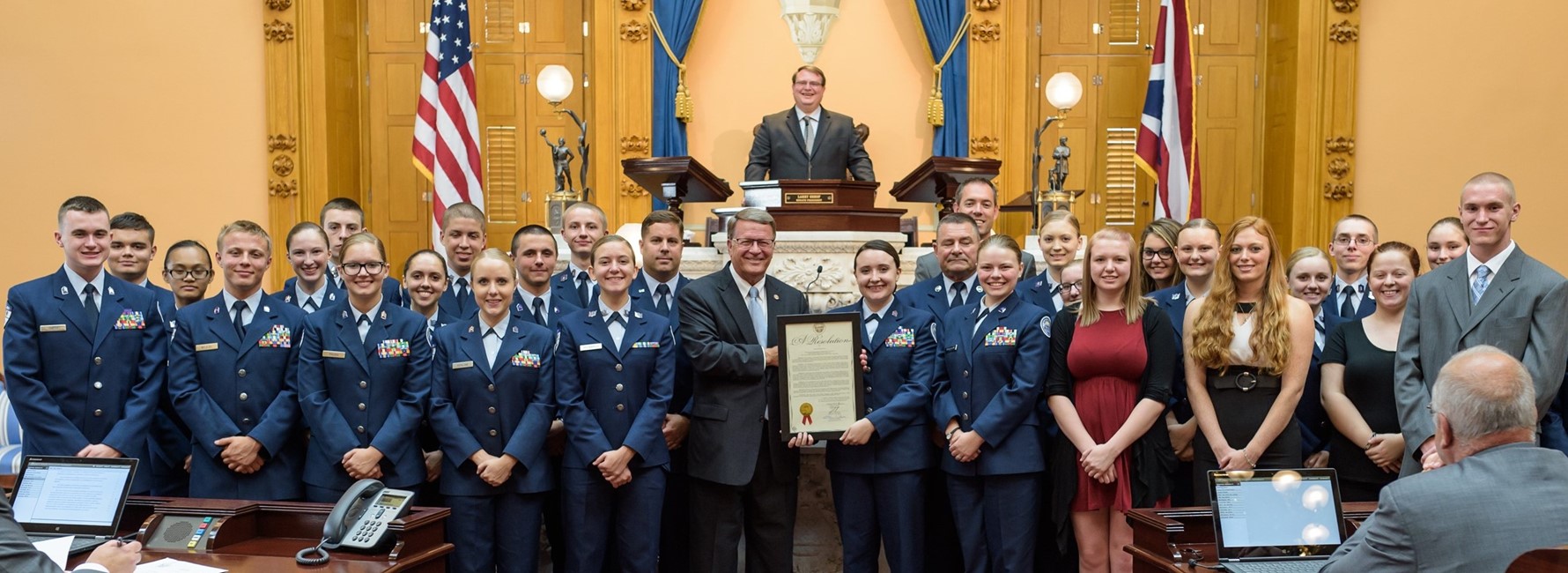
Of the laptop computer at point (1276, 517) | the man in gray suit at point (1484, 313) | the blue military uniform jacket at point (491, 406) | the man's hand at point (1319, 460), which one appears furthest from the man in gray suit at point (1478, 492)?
the blue military uniform jacket at point (491, 406)

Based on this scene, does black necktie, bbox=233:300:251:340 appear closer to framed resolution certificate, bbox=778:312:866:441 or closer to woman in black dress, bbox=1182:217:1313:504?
framed resolution certificate, bbox=778:312:866:441

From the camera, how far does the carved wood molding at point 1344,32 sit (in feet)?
30.2

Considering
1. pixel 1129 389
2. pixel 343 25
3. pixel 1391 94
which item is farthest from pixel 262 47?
pixel 1391 94

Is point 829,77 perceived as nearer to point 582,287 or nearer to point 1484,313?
point 582,287

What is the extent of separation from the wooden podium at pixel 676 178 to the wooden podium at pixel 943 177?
1.05m

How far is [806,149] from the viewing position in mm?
7750

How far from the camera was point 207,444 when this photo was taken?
4.17 meters

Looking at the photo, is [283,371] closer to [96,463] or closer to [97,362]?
[97,362]

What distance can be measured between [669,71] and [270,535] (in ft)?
21.8

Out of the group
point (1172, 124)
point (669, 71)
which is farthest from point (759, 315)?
point (669, 71)

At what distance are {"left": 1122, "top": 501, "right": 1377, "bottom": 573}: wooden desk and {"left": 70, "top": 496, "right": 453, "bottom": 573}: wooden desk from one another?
197cm

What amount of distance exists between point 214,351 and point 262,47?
231 inches

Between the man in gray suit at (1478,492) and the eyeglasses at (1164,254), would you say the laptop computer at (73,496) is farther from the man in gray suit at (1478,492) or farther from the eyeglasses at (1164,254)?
the eyeglasses at (1164,254)

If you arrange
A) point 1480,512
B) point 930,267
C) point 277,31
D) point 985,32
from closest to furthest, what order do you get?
point 1480,512
point 930,267
point 277,31
point 985,32
